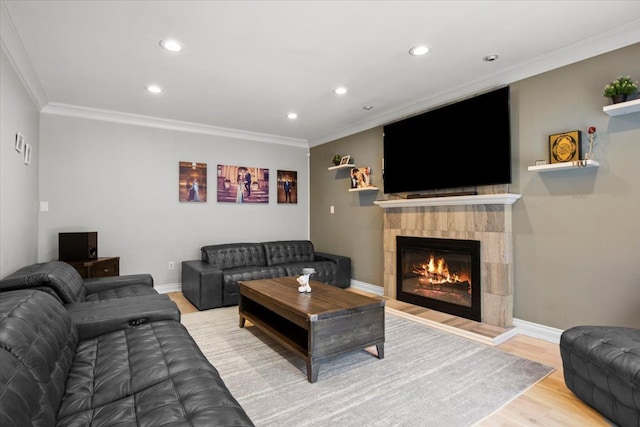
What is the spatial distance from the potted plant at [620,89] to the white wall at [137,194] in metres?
4.66

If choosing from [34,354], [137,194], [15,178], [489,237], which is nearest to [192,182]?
[137,194]

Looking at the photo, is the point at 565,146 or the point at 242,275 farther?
the point at 242,275

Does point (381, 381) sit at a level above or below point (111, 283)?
below

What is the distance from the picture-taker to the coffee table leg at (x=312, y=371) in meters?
2.34

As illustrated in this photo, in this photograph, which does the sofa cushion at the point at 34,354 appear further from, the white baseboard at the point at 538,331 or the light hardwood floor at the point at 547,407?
the white baseboard at the point at 538,331

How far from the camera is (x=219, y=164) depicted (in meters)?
5.47

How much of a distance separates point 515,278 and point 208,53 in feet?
11.9

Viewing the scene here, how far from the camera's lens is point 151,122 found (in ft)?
16.0

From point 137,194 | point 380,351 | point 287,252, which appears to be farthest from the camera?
point 287,252

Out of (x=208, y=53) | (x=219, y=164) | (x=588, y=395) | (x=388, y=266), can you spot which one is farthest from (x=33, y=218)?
(x=588, y=395)

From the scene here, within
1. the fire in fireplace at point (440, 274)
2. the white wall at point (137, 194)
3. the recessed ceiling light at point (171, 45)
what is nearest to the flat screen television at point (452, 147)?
the fire in fireplace at point (440, 274)

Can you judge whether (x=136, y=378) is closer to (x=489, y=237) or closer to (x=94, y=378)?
(x=94, y=378)

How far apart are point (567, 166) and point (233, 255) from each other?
4.16 m

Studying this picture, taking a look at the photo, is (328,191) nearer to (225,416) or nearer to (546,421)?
(546,421)
